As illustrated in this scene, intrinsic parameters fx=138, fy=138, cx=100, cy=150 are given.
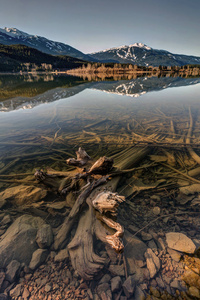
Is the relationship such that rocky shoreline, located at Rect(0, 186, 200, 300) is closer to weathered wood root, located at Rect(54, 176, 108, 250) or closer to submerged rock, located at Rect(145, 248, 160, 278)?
submerged rock, located at Rect(145, 248, 160, 278)

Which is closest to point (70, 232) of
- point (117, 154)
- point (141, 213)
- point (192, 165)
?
point (141, 213)

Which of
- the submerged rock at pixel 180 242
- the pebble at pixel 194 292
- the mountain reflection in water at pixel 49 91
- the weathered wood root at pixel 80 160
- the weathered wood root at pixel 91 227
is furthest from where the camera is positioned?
the mountain reflection in water at pixel 49 91

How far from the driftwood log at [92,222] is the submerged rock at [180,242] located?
43.7 inches

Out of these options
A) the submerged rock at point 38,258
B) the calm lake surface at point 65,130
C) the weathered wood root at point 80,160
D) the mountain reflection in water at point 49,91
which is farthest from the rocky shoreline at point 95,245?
the mountain reflection in water at point 49,91

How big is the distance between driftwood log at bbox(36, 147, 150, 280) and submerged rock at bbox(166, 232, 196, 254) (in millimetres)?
1110

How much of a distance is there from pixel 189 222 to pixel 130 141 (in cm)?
428

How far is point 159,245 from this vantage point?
2.97m

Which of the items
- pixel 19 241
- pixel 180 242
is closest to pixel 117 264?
pixel 180 242

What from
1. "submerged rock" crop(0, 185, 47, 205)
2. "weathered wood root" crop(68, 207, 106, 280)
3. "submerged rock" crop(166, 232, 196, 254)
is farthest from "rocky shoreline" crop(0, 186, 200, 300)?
"submerged rock" crop(0, 185, 47, 205)

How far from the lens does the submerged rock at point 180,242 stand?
110 inches

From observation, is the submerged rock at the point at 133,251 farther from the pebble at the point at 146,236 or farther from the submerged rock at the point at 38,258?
the submerged rock at the point at 38,258

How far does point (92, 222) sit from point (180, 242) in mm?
1936

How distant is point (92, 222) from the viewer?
10.8ft

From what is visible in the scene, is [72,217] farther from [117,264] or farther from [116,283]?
[116,283]
